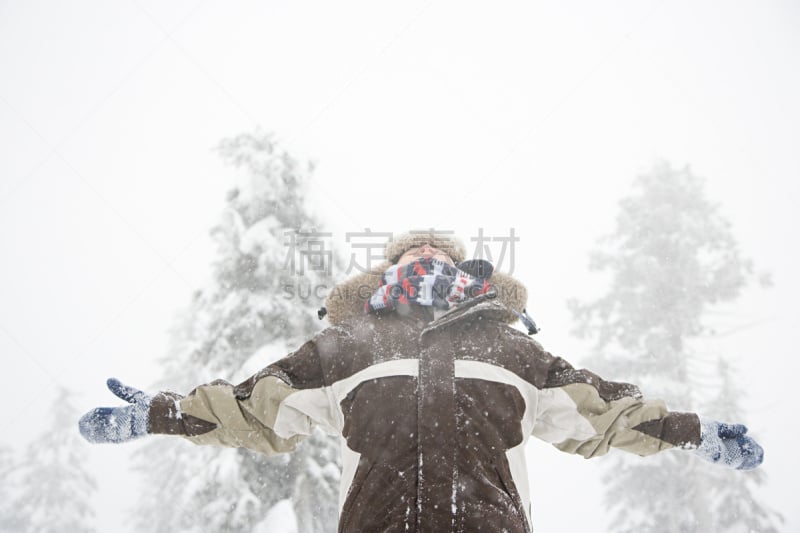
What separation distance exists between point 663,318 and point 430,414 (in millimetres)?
10923

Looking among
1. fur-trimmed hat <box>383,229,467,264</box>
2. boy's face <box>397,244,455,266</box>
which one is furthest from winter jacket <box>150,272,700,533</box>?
fur-trimmed hat <box>383,229,467,264</box>

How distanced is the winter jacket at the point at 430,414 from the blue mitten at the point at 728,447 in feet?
0.36

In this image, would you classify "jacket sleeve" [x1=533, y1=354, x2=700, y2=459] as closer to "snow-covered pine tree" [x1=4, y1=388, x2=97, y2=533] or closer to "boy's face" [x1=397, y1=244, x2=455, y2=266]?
"boy's face" [x1=397, y1=244, x2=455, y2=266]

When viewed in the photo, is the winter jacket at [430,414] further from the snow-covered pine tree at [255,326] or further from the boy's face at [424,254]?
the snow-covered pine tree at [255,326]

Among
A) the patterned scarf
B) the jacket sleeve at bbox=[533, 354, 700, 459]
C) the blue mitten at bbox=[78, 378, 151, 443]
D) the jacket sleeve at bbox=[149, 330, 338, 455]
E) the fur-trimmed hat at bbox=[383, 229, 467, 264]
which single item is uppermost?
the fur-trimmed hat at bbox=[383, 229, 467, 264]

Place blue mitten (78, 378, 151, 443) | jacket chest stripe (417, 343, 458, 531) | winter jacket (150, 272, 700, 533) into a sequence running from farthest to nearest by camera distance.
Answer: blue mitten (78, 378, 151, 443) < winter jacket (150, 272, 700, 533) < jacket chest stripe (417, 343, 458, 531)

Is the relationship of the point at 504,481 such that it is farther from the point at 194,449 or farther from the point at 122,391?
the point at 194,449

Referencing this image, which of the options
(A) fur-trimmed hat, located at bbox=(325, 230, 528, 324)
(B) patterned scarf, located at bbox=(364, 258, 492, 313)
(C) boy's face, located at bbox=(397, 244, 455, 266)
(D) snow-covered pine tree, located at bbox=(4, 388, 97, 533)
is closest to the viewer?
(B) patterned scarf, located at bbox=(364, 258, 492, 313)

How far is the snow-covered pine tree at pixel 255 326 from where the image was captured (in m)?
7.75

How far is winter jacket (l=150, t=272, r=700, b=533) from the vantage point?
2.25 metres

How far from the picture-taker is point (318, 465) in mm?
7895

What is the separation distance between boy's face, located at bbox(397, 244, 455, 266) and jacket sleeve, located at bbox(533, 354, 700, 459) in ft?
3.58

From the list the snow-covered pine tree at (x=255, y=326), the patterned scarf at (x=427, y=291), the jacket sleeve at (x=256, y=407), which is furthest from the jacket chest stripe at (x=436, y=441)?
the snow-covered pine tree at (x=255, y=326)

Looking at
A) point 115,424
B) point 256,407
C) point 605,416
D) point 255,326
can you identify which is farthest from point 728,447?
point 255,326
